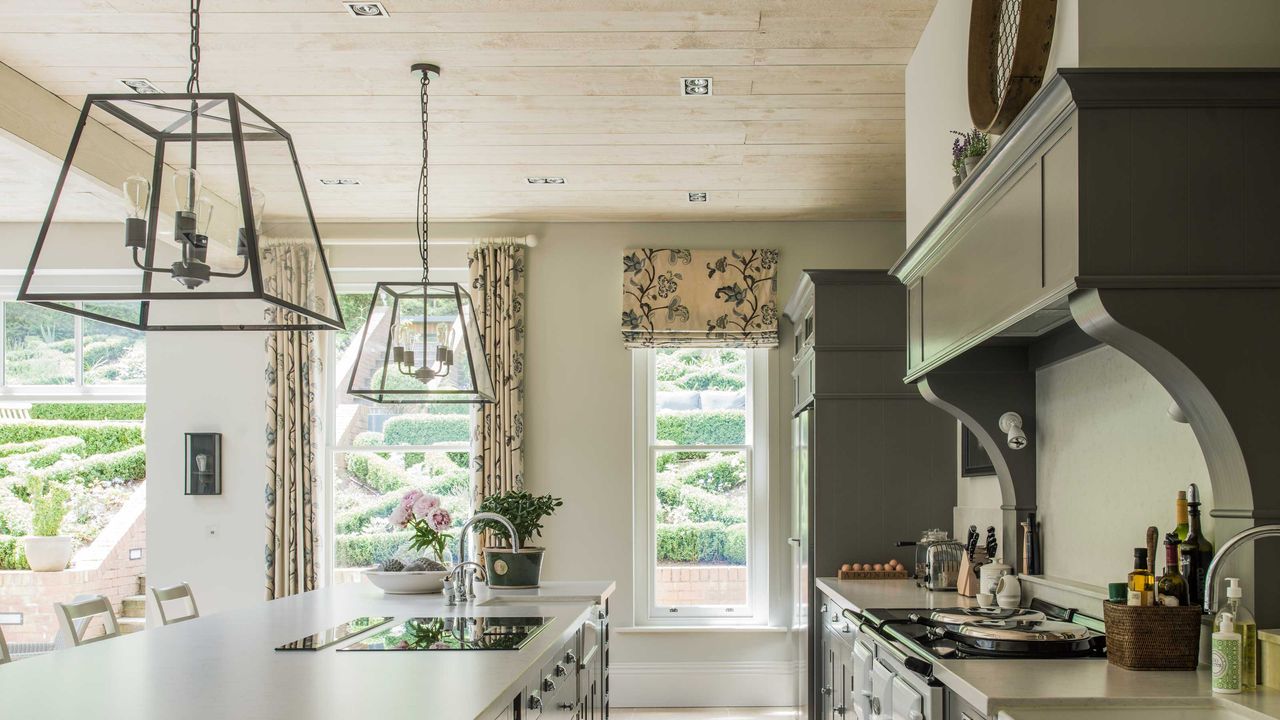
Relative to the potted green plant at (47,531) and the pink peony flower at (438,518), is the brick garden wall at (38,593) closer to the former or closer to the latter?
the potted green plant at (47,531)

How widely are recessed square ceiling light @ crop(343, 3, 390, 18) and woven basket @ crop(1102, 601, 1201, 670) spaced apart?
2.76 meters

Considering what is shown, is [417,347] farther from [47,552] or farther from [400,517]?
[47,552]

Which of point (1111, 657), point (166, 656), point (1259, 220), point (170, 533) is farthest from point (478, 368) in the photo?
point (170, 533)

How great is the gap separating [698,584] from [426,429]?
1.92 m

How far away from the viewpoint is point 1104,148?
2.12m

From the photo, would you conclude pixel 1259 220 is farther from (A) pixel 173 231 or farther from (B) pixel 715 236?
(B) pixel 715 236

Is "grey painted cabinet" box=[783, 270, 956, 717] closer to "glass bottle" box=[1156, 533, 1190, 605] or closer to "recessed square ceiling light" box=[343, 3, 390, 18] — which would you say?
"recessed square ceiling light" box=[343, 3, 390, 18]

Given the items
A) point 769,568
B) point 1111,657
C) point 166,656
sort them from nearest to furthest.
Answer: point 1111,657, point 166,656, point 769,568

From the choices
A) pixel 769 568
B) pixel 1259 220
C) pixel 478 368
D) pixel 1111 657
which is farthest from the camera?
pixel 769 568

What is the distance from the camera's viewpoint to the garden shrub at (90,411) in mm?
8148

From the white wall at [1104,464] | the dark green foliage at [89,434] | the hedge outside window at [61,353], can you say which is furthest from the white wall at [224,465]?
the white wall at [1104,464]

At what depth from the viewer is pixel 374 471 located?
673 centimetres

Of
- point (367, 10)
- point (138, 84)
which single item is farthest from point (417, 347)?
point (138, 84)

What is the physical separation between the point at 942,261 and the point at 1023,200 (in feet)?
3.05
